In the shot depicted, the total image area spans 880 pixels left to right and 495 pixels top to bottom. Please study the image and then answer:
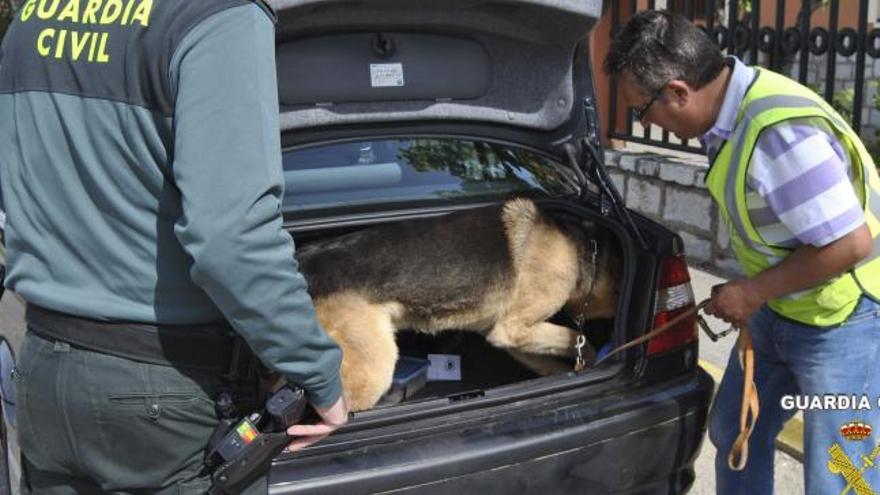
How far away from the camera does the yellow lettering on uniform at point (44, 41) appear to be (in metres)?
1.69

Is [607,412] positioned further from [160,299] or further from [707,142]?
[160,299]

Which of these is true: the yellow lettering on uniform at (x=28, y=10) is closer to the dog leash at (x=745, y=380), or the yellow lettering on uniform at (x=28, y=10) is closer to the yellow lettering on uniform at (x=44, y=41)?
the yellow lettering on uniform at (x=44, y=41)

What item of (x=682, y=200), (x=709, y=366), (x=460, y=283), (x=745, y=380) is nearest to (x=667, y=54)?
(x=745, y=380)

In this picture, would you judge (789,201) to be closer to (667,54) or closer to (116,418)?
(667,54)

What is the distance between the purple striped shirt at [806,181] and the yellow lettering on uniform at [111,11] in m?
1.58

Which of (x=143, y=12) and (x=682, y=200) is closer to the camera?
(x=143, y=12)

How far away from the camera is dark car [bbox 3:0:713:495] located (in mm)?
2377

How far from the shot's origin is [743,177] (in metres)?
2.31

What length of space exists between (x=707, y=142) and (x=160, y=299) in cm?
158

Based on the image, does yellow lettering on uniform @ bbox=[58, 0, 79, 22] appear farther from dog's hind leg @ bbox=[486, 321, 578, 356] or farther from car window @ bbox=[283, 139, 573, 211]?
dog's hind leg @ bbox=[486, 321, 578, 356]

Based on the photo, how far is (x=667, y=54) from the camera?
2.36 meters

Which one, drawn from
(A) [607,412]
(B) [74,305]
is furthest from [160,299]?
(A) [607,412]

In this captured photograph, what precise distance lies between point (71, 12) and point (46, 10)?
0.28 ft

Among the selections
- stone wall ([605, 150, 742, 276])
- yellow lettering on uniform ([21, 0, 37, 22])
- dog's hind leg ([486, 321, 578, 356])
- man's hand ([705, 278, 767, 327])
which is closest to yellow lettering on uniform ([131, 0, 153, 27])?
yellow lettering on uniform ([21, 0, 37, 22])
